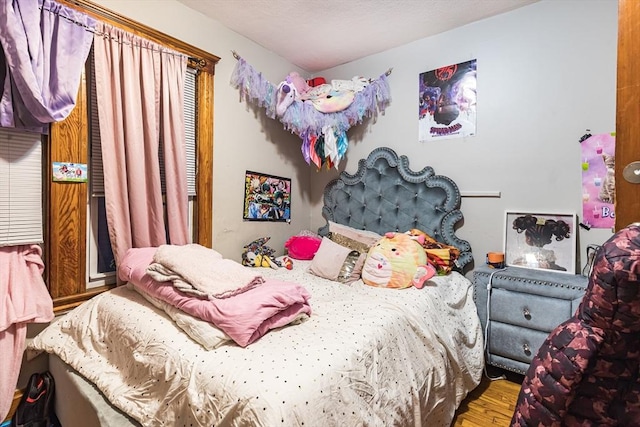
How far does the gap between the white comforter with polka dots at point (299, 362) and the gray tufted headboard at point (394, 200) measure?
2.39 feet

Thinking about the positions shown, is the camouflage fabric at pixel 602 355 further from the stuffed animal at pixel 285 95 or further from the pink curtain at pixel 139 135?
the stuffed animal at pixel 285 95

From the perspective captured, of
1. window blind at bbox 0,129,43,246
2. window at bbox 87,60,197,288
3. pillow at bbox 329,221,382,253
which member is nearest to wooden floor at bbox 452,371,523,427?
pillow at bbox 329,221,382,253

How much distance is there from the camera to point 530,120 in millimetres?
2186

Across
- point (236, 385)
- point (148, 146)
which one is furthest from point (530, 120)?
point (148, 146)

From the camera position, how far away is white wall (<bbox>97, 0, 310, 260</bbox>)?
85.0 inches

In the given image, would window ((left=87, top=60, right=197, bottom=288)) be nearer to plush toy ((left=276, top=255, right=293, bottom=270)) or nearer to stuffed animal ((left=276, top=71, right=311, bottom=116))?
plush toy ((left=276, top=255, right=293, bottom=270))

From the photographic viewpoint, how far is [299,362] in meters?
1.02

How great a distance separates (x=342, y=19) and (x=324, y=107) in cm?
69

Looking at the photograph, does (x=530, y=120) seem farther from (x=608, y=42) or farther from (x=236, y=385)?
(x=236, y=385)

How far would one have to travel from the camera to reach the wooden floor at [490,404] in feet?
5.48

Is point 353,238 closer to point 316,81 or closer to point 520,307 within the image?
point 520,307

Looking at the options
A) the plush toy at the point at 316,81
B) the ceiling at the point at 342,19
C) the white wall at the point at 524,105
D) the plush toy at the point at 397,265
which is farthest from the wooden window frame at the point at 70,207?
the white wall at the point at 524,105

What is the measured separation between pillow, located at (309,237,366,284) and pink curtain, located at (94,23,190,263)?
37.8 inches

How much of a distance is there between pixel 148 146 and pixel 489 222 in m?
2.48
